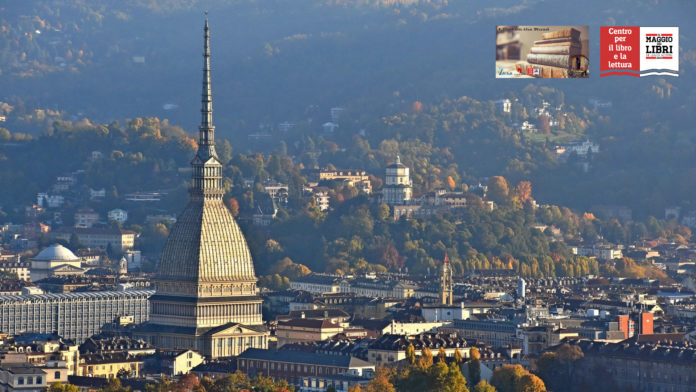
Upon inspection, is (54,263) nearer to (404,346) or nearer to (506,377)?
(404,346)

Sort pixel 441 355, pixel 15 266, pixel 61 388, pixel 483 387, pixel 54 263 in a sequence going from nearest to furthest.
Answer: pixel 61 388 → pixel 483 387 → pixel 441 355 → pixel 54 263 → pixel 15 266

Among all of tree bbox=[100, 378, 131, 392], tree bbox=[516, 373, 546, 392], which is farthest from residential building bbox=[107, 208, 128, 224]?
tree bbox=[100, 378, 131, 392]

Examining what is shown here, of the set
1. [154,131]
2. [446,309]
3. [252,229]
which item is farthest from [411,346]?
[154,131]

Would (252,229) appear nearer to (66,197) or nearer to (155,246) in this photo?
(155,246)

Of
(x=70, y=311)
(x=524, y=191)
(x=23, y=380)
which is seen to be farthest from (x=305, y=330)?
(x=524, y=191)

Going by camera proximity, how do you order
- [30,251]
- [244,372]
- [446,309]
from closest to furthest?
[244,372], [446,309], [30,251]

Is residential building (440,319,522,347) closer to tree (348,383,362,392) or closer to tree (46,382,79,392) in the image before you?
tree (348,383,362,392)
